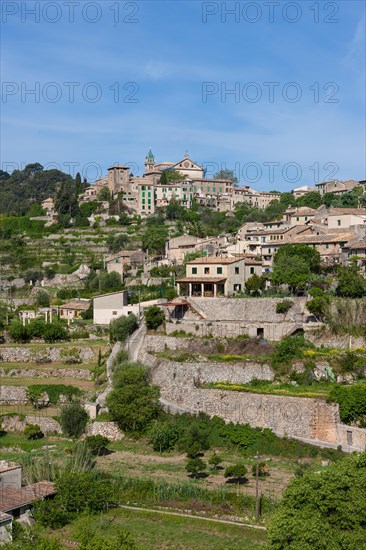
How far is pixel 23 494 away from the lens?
26547mm

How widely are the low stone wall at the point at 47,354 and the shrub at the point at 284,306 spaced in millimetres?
12867

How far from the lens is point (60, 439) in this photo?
37.4 meters

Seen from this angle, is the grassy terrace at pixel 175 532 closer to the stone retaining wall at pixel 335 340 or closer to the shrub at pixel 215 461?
the shrub at pixel 215 461

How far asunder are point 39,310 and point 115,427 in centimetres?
2457

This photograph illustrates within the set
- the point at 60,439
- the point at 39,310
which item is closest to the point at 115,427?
the point at 60,439

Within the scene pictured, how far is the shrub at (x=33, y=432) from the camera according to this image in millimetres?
38000

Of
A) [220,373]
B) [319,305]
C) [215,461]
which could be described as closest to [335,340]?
[319,305]

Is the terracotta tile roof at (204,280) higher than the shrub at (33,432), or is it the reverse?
the terracotta tile roof at (204,280)

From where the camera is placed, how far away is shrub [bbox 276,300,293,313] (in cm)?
4366

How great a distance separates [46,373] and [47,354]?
8.41 feet

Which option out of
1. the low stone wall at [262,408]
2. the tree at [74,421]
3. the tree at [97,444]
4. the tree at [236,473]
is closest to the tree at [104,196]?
the low stone wall at [262,408]

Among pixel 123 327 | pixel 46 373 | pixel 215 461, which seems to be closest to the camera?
pixel 215 461

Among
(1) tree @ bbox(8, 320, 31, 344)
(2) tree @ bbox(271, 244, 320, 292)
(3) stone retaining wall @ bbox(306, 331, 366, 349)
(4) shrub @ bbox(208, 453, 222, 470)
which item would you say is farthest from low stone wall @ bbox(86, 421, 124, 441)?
(1) tree @ bbox(8, 320, 31, 344)

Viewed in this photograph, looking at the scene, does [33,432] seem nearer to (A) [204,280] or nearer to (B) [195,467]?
(B) [195,467]
